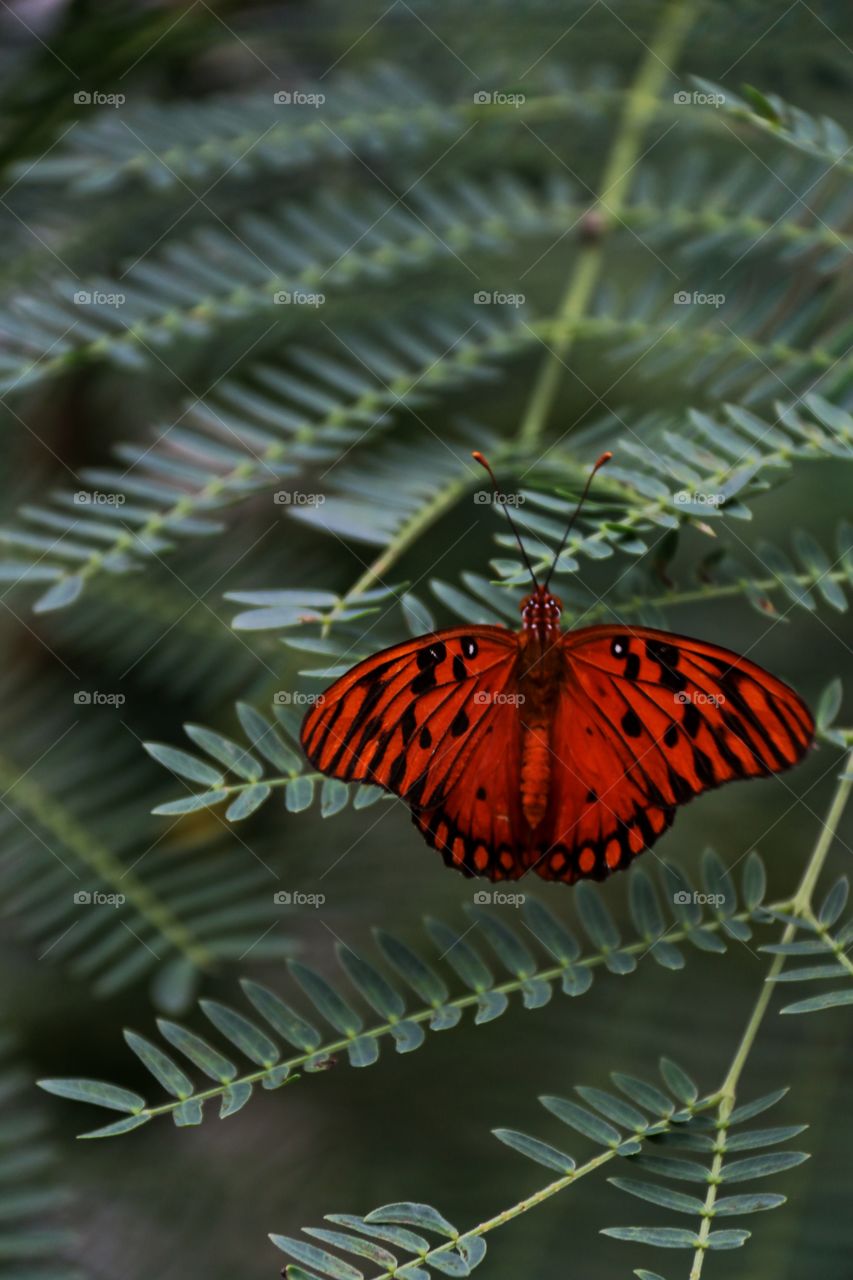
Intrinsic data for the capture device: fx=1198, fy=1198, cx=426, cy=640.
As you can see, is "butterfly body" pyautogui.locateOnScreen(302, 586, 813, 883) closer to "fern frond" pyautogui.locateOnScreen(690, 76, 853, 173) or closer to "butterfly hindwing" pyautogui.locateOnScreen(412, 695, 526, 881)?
"butterfly hindwing" pyautogui.locateOnScreen(412, 695, 526, 881)

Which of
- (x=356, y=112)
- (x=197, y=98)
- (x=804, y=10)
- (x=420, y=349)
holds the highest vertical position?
(x=197, y=98)

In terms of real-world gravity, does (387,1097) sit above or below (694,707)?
below

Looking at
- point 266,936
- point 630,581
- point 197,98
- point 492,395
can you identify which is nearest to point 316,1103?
point 266,936

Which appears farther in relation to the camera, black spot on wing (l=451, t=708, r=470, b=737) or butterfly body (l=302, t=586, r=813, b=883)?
black spot on wing (l=451, t=708, r=470, b=737)

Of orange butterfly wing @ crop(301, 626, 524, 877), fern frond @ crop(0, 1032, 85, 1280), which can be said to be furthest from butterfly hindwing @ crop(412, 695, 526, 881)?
fern frond @ crop(0, 1032, 85, 1280)

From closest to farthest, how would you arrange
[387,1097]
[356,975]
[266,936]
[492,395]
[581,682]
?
[356,975] → [581,682] → [266,936] → [387,1097] → [492,395]

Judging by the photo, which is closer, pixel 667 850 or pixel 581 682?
pixel 581 682

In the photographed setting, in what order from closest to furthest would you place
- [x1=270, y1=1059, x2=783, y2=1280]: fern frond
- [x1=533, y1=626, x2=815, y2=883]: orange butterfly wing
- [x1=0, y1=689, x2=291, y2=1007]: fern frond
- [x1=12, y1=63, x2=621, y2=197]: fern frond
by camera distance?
[x1=270, y1=1059, x2=783, y2=1280]: fern frond
[x1=533, y1=626, x2=815, y2=883]: orange butterfly wing
[x1=0, y1=689, x2=291, y2=1007]: fern frond
[x1=12, y1=63, x2=621, y2=197]: fern frond

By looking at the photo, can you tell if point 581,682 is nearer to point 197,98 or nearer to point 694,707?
point 694,707
